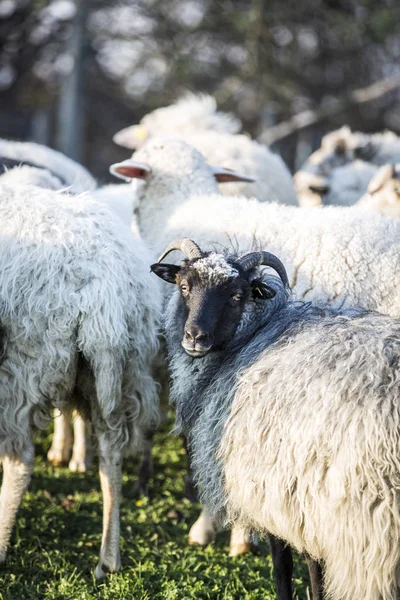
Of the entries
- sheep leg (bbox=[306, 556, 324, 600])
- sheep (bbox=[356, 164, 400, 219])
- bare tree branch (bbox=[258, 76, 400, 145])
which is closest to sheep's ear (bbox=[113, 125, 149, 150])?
sheep (bbox=[356, 164, 400, 219])

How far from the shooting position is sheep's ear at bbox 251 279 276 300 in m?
3.59

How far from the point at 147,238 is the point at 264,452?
2701 millimetres

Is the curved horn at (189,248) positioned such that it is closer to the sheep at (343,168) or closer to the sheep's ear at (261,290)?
the sheep's ear at (261,290)

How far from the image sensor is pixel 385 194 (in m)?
5.99

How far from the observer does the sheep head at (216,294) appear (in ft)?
11.2

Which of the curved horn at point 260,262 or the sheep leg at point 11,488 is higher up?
the curved horn at point 260,262

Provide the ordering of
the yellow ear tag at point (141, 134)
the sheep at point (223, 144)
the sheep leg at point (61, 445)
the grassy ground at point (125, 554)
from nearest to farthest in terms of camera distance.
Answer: the grassy ground at point (125, 554)
the sheep leg at point (61, 445)
the sheep at point (223, 144)
the yellow ear tag at point (141, 134)

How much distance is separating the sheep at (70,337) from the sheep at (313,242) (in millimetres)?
696

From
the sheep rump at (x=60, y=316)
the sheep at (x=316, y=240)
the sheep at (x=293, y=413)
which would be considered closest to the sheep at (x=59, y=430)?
the sheep at (x=316, y=240)

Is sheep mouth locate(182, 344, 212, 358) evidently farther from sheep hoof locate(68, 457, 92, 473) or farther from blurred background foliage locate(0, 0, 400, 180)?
blurred background foliage locate(0, 0, 400, 180)

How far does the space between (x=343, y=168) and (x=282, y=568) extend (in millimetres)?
5299

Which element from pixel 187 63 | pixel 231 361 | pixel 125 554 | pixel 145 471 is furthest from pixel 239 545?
pixel 187 63

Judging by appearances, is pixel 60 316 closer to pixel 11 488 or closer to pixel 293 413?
pixel 11 488

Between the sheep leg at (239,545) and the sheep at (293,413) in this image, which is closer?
the sheep at (293,413)
